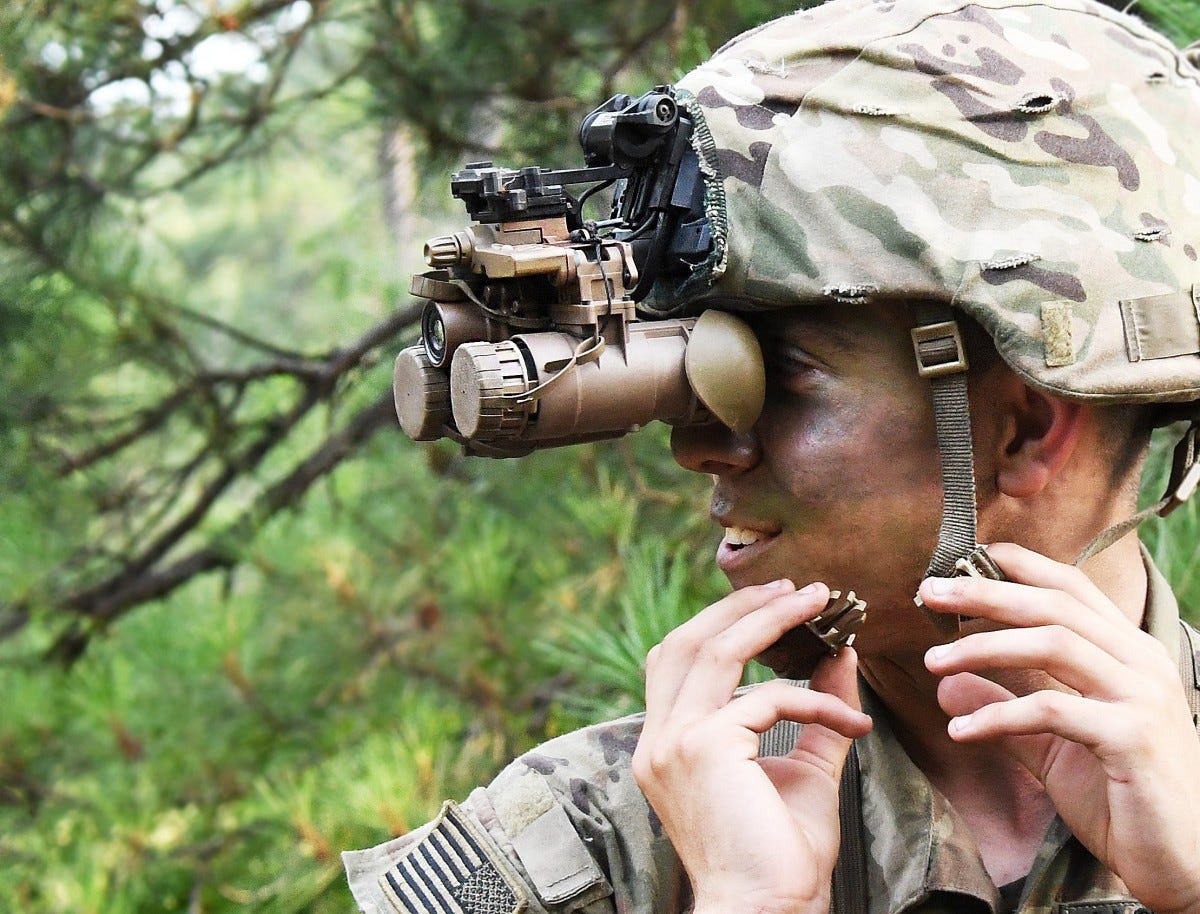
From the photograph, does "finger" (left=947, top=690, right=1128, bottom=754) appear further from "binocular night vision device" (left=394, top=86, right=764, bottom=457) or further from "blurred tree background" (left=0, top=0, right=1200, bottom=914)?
"blurred tree background" (left=0, top=0, right=1200, bottom=914)

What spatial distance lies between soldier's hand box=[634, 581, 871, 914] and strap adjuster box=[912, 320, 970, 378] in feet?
0.77

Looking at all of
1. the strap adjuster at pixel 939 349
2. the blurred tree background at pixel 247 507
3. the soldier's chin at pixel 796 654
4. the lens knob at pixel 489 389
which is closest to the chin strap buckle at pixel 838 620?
the soldier's chin at pixel 796 654

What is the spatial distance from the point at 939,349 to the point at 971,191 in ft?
0.49

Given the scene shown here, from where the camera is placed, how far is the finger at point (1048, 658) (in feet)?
4.67

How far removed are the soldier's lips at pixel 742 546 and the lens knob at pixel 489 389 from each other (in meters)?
0.33

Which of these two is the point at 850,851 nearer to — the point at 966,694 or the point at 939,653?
the point at 966,694

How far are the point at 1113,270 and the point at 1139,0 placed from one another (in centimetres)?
98

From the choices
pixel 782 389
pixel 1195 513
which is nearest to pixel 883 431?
pixel 782 389

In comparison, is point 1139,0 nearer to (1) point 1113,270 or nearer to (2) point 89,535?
(1) point 1113,270

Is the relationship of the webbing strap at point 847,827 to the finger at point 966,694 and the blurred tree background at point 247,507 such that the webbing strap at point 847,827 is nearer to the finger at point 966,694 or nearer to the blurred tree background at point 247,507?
the finger at point 966,694

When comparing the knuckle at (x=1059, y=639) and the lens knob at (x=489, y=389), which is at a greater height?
the lens knob at (x=489, y=389)

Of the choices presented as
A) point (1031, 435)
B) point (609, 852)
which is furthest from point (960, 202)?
point (609, 852)

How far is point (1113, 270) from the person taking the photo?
1477 mm

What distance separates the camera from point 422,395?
4.66 feet
